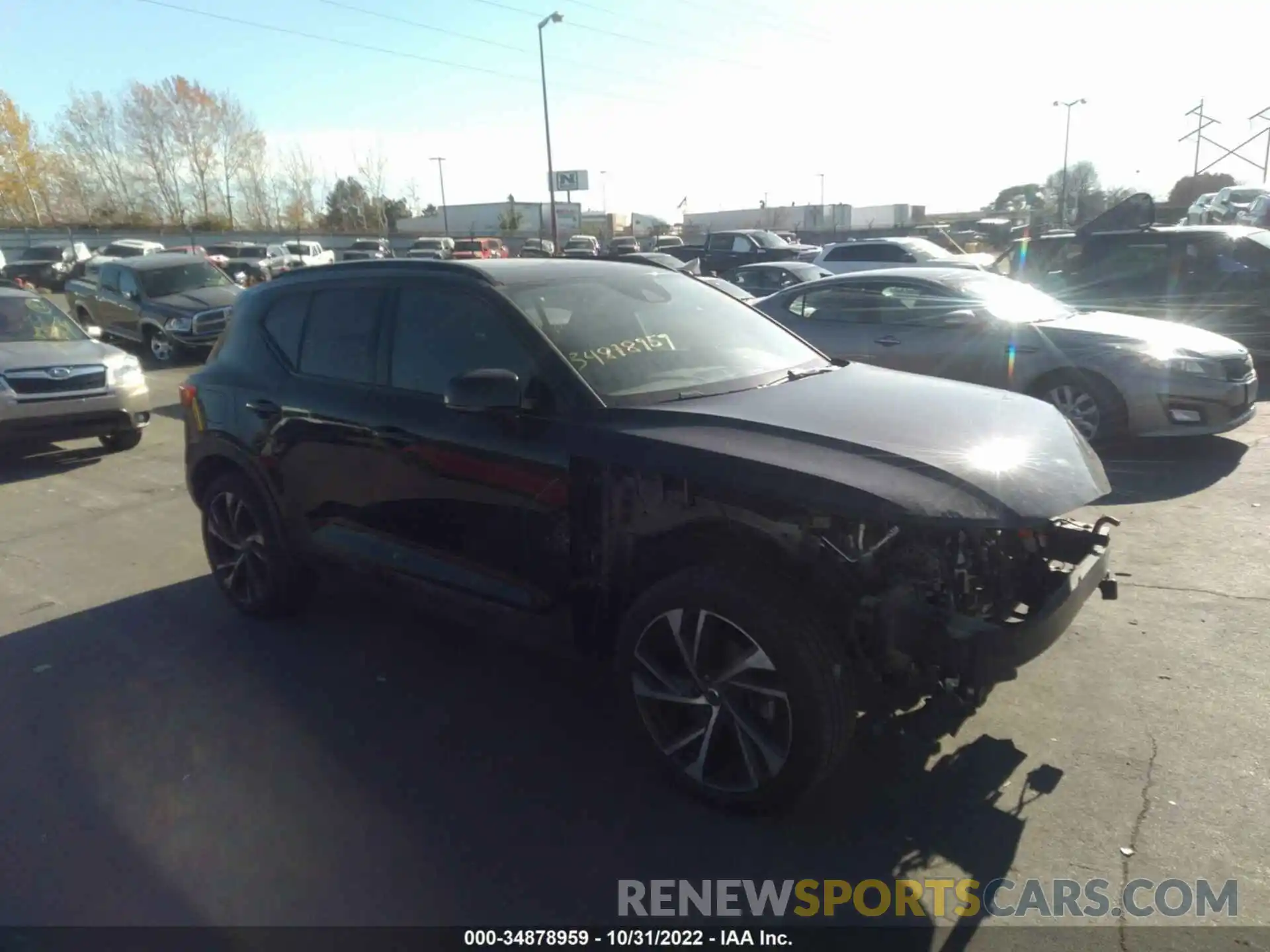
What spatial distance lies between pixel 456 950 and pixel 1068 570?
2.41m

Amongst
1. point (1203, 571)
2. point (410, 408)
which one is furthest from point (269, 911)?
point (1203, 571)

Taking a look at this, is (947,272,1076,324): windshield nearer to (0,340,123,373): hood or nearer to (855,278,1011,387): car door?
(855,278,1011,387): car door

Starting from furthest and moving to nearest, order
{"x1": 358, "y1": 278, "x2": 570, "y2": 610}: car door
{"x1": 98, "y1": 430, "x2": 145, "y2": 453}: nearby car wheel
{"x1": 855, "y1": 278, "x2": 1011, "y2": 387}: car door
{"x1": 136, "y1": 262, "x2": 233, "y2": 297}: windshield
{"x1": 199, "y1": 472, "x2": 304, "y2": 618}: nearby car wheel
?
{"x1": 136, "y1": 262, "x2": 233, "y2": 297}: windshield < {"x1": 98, "y1": 430, "x2": 145, "y2": 453}: nearby car wheel < {"x1": 855, "y1": 278, "x2": 1011, "y2": 387}: car door < {"x1": 199, "y1": 472, "x2": 304, "y2": 618}: nearby car wheel < {"x1": 358, "y1": 278, "x2": 570, "y2": 610}: car door

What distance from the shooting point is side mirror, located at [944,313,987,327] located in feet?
25.9

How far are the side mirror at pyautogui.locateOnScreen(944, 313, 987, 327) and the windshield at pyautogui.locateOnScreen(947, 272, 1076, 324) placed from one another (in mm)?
127

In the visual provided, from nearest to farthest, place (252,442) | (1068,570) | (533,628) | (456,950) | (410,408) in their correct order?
(456,950)
(1068,570)
(533,628)
(410,408)
(252,442)

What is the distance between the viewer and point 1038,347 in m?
7.56

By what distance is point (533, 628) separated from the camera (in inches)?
144

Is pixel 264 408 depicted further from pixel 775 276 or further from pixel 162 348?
pixel 775 276

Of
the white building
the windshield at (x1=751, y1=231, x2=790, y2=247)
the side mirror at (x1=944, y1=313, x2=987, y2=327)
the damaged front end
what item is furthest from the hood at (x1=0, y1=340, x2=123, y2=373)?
the white building

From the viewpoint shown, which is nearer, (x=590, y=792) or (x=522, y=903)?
(x=522, y=903)

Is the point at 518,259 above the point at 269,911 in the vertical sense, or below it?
above

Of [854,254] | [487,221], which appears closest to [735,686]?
[854,254]

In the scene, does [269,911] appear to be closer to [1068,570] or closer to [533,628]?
[533,628]
